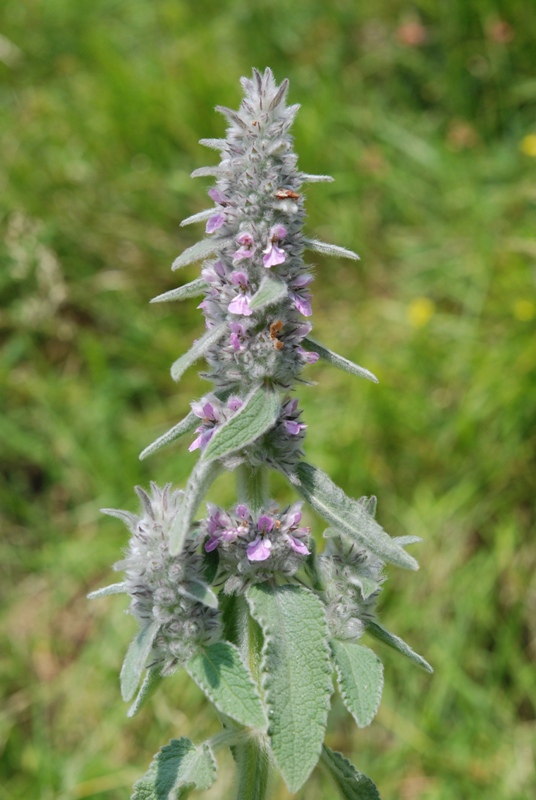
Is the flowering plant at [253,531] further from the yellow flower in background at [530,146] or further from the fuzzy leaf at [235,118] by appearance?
the yellow flower in background at [530,146]

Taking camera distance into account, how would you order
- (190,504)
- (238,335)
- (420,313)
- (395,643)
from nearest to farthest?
(190,504)
(238,335)
(395,643)
(420,313)

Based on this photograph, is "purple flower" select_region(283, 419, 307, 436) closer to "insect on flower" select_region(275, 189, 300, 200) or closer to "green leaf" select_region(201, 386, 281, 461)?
"green leaf" select_region(201, 386, 281, 461)

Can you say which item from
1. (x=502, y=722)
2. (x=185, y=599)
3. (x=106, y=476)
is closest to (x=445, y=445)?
(x=502, y=722)

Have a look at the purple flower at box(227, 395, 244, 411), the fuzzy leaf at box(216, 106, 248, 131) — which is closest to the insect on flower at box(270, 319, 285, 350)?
the purple flower at box(227, 395, 244, 411)

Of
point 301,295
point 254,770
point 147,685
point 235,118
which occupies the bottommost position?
point 254,770

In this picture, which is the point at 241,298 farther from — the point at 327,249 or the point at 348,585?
the point at 348,585

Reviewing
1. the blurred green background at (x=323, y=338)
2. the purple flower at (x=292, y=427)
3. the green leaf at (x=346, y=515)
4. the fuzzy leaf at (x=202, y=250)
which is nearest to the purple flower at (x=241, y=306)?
the fuzzy leaf at (x=202, y=250)

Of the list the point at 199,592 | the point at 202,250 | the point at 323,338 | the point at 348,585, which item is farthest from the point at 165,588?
the point at 323,338

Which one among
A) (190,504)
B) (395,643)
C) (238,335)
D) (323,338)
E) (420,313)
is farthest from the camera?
(323,338)

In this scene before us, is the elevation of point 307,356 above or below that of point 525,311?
above
